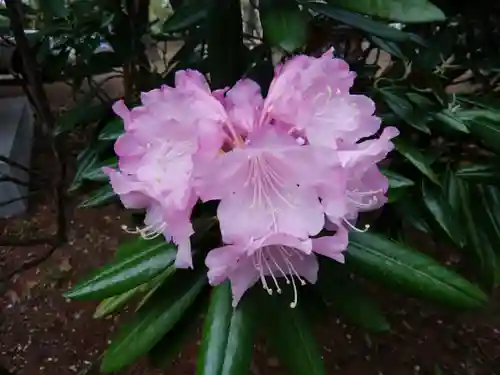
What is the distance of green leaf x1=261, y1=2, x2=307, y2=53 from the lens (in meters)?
0.74

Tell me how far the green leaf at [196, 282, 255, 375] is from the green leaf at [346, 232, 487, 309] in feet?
0.49

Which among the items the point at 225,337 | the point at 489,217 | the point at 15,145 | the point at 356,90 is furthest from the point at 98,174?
the point at 15,145

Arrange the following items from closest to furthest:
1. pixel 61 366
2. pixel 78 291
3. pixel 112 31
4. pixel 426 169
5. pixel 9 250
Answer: pixel 78 291 < pixel 426 169 < pixel 112 31 < pixel 61 366 < pixel 9 250

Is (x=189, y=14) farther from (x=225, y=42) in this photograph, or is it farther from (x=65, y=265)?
(x=65, y=265)

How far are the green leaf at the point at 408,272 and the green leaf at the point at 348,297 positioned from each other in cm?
2

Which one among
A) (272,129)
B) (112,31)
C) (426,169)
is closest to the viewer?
(272,129)

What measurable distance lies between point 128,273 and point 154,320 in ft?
0.22

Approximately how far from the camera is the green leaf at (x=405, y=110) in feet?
3.62

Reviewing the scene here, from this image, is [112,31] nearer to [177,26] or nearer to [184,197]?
[177,26]

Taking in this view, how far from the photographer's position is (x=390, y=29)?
0.90 meters

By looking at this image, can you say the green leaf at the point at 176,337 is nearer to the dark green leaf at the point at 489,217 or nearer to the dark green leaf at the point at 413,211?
the dark green leaf at the point at 413,211

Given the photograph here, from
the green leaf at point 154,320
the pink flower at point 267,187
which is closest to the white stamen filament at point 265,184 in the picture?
the pink flower at point 267,187

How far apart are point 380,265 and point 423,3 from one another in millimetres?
301

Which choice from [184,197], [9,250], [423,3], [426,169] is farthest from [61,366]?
[423,3]
